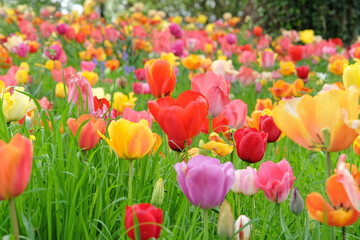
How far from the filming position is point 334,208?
99 cm

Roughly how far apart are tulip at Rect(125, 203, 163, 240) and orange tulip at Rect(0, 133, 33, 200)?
234 millimetres

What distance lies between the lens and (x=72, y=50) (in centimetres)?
707

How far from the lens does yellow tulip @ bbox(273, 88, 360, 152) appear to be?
3.17ft

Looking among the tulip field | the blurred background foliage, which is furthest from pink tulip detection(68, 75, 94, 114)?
the blurred background foliage

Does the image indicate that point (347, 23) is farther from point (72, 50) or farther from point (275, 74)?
point (72, 50)

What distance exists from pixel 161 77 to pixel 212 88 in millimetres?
200

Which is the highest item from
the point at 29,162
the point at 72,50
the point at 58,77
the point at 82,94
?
the point at 29,162

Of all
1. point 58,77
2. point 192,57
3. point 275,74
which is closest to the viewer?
point 58,77

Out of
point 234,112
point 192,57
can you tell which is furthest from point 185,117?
point 192,57

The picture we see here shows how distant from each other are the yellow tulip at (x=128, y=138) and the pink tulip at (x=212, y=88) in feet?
1.46

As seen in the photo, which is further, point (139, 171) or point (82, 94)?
point (82, 94)

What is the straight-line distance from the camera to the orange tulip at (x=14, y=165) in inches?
30.3

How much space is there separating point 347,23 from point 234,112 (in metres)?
7.22

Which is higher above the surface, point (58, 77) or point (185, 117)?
point (185, 117)
